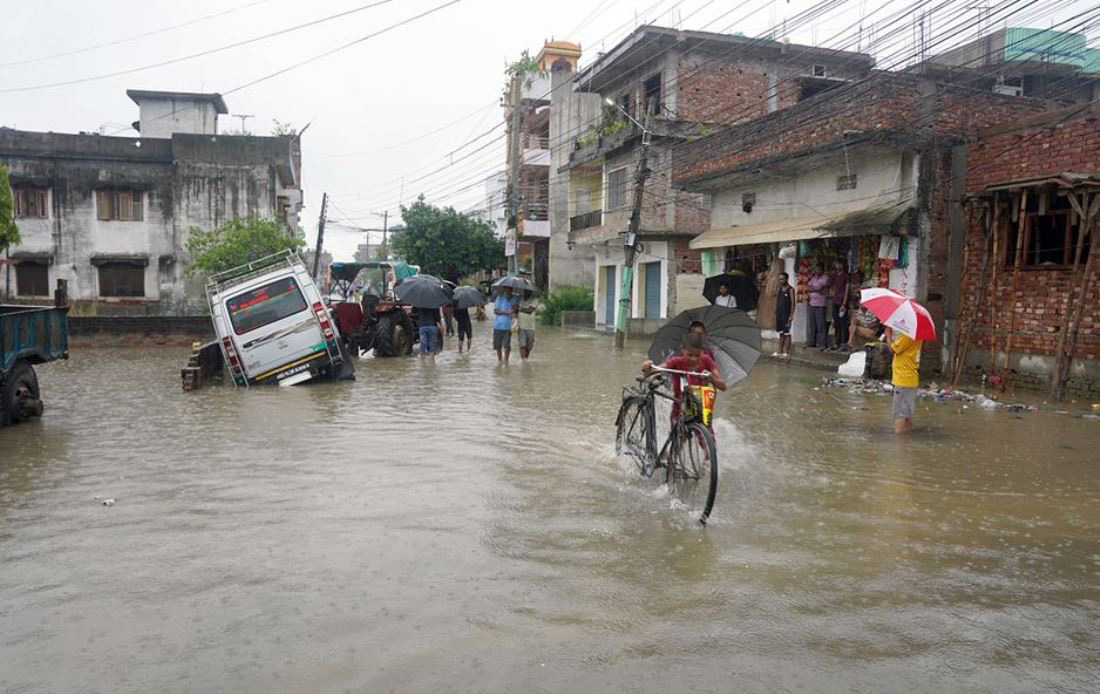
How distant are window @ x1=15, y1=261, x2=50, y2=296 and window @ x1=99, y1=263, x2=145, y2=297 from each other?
1.92 meters

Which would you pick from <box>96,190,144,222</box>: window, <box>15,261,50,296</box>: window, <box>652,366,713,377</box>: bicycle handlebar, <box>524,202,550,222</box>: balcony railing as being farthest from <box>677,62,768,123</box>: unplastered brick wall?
<box>15,261,50,296</box>: window

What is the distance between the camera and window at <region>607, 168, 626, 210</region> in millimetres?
29812

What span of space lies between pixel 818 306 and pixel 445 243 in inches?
1091

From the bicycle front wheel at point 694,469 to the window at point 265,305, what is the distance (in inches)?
354

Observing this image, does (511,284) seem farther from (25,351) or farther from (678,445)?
(678,445)

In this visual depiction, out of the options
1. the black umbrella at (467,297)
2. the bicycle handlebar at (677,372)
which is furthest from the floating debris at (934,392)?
the black umbrella at (467,297)

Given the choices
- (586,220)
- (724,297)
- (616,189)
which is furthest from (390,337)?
(586,220)

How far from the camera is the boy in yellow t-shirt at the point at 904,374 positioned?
31.5ft

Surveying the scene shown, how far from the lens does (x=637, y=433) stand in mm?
7598

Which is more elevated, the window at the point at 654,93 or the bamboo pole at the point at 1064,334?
the window at the point at 654,93

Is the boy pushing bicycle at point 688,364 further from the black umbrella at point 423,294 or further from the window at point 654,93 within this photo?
the window at point 654,93

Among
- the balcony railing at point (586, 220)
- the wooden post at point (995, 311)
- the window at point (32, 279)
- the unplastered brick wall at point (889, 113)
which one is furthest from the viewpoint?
the window at point (32, 279)

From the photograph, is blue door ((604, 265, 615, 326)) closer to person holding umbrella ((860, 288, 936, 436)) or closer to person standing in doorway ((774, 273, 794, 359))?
person standing in doorway ((774, 273, 794, 359))

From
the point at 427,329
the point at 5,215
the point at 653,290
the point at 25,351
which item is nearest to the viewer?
the point at 25,351
